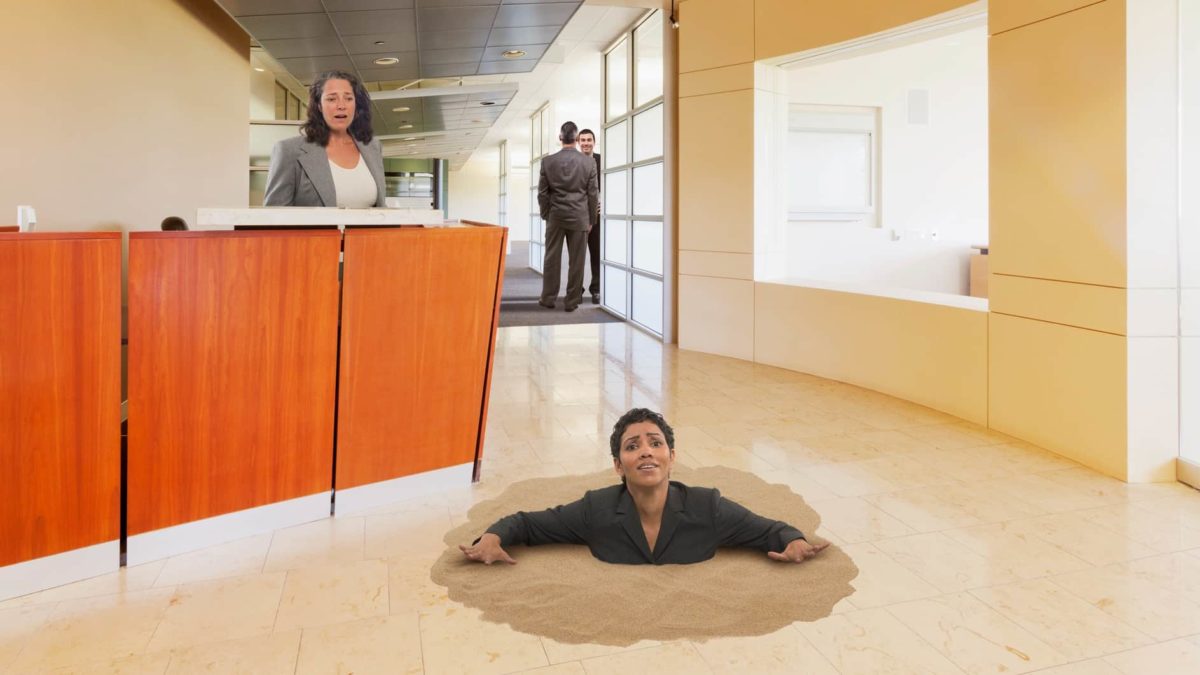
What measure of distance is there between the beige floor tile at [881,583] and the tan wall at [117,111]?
4.54 m

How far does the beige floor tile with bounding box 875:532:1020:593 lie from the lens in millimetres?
2842

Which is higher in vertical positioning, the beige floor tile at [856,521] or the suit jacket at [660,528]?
the suit jacket at [660,528]

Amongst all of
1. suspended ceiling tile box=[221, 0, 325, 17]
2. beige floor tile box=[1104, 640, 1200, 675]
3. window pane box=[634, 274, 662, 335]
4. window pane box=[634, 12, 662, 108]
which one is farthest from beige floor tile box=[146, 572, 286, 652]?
window pane box=[634, 12, 662, 108]

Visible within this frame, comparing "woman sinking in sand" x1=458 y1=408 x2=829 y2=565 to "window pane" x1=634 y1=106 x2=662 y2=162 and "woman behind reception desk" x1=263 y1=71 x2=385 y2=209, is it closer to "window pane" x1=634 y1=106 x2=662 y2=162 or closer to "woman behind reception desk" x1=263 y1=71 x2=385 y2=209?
"woman behind reception desk" x1=263 y1=71 x2=385 y2=209

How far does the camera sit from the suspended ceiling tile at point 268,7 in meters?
6.70

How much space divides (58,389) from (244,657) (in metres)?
1.12

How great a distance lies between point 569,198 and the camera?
1008cm

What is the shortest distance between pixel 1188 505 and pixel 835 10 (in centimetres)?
432

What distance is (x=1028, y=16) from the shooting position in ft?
14.8

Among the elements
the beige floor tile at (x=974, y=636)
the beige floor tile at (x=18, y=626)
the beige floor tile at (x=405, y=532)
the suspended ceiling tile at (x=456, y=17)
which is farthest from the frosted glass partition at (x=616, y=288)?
the beige floor tile at (x=18, y=626)

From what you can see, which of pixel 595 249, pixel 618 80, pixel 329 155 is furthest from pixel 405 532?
pixel 595 249

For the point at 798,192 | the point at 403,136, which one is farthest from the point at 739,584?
the point at 403,136

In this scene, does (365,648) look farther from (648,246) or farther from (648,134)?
(648,134)

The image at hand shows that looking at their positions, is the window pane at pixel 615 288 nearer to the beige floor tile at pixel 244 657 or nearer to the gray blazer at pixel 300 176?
the gray blazer at pixel 300 176
